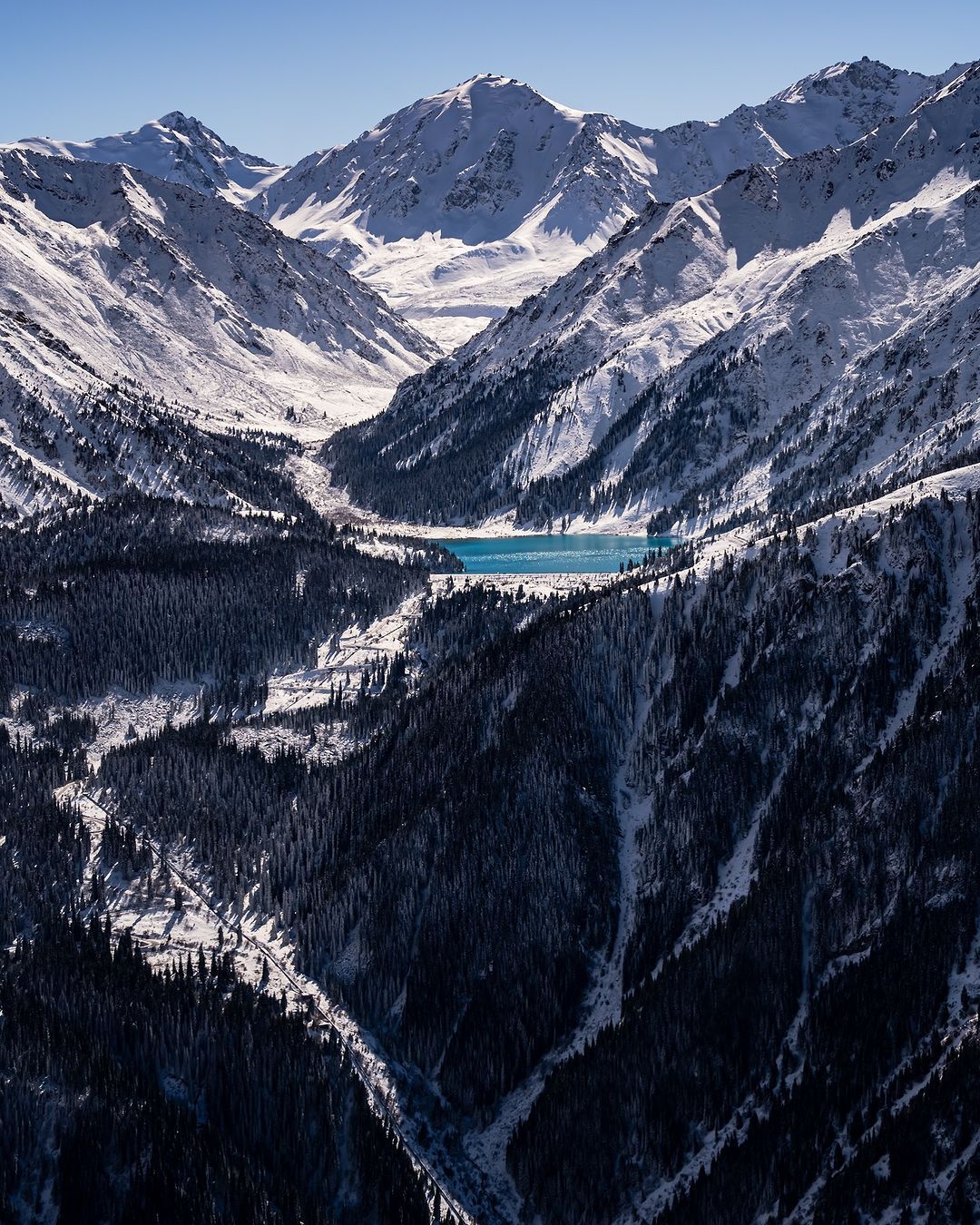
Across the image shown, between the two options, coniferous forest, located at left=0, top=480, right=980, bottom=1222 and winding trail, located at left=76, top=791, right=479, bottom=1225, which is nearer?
coniferous forest, located at left=0, top=480, right=980, bottom=1222

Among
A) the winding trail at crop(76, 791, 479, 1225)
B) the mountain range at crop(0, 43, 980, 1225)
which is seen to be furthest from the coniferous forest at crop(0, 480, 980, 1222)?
the winding trail at crop(76, 791, 479, 1225)

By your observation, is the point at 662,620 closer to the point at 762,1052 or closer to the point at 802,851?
the point at 802,851

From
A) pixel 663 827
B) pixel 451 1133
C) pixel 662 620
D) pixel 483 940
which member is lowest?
pixel 451 1133

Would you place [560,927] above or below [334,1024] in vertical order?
above

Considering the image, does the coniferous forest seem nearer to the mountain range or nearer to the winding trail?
the mountain range

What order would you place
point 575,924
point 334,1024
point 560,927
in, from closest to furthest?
point 334,1024
point 560,927
point 575,924

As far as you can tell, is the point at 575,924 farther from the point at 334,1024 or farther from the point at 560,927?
the point at 334,1024

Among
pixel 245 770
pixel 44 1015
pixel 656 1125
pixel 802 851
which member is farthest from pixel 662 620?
pixel 44 1015

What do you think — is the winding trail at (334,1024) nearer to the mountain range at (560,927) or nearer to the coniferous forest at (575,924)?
the mountain range at (560,927)

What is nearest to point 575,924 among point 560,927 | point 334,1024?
point 560,927

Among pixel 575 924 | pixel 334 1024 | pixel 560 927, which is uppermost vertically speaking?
pixel 575 924

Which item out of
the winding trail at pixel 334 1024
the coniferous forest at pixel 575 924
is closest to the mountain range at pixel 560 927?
the coniferous forest at pixel 575 924
